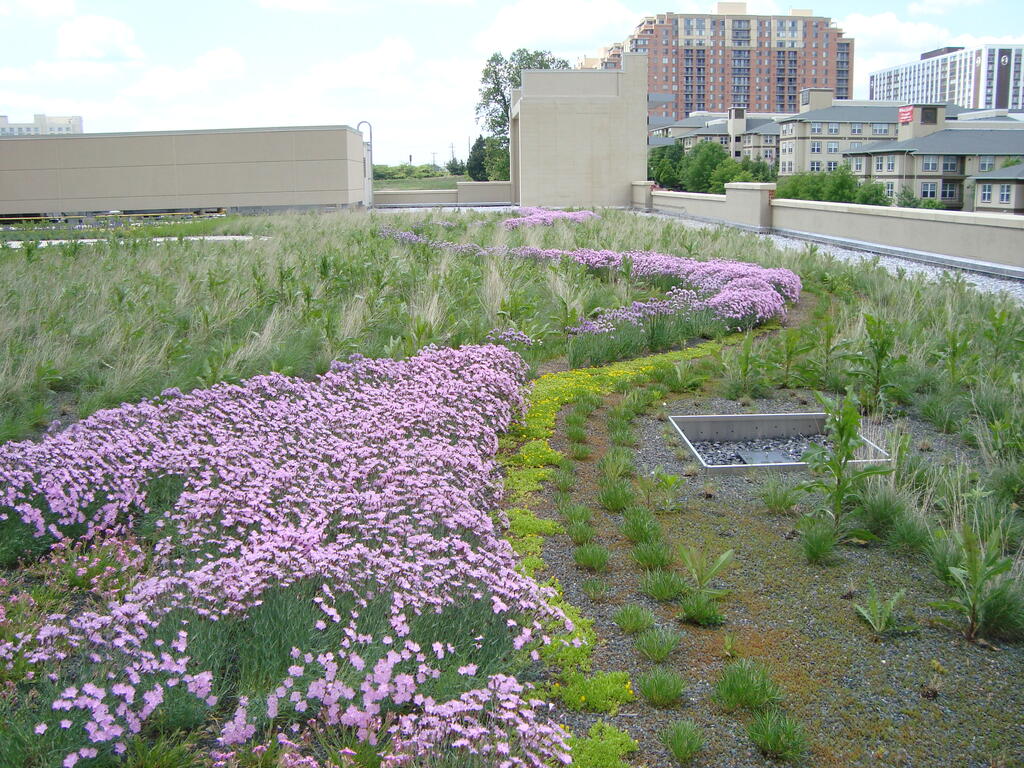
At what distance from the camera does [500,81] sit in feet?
229

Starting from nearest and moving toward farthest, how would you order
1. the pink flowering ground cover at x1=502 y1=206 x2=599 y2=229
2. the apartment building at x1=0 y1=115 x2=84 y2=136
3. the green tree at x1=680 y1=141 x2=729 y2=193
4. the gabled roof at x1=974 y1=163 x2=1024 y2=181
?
1. the pink flowering ground cover at x1=502 y1=206 x2=599 y2=229
2. the gabled roof at x1=974 y1=163 x2=1024 y2=181
3. the green tree at x1=680 y1=141 x2=729 y2=193
4. the apartment building at x1=0 y1=115 x2=84 y2=136

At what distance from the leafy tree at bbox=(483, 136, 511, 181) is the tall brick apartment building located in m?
106

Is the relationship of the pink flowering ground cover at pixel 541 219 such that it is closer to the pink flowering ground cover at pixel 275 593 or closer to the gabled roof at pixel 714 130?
the pink flowering ground cover at pixel 275 593

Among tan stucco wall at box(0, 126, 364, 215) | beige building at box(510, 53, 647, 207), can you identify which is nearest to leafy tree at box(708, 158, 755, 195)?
beige building at box(510, 53, 647, 207)

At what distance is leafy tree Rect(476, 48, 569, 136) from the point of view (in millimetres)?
69125

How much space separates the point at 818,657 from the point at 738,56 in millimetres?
181547

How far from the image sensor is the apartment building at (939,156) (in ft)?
236

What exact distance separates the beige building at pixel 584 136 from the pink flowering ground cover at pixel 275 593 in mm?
33466

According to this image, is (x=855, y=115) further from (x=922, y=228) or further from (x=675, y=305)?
(x=675, y=305)

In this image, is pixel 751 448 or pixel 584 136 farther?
pixel 584 136

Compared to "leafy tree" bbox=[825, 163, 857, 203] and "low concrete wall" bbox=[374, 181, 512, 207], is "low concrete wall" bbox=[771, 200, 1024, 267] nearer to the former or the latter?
"low concrete wall" bbox=[374, 181, 512, 207]

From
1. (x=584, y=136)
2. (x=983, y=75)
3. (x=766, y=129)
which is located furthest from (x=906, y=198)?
(x=983, y=75)

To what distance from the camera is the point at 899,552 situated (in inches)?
175

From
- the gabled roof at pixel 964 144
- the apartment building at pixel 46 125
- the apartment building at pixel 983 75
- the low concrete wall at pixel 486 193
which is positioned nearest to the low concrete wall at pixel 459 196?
the low concrete wall at pixel 486 193
